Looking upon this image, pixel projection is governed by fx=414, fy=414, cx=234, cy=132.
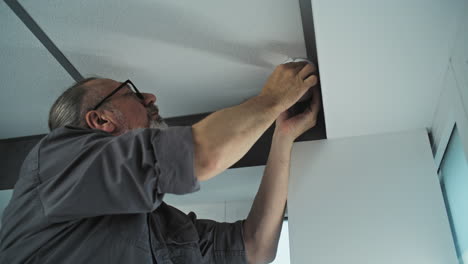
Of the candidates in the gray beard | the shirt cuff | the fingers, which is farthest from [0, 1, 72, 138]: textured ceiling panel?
the fingers

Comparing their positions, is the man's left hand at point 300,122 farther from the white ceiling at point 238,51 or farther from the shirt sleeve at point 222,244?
the shirt sleeve at point 222,244

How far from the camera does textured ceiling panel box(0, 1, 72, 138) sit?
128 centimetres

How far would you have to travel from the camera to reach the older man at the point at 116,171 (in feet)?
2.78

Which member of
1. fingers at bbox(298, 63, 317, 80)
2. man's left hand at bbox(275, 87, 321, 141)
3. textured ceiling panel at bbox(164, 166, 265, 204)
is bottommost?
textured ceiling panel at bbox(164, 166, 265, 204)

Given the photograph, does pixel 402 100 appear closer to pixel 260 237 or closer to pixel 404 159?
pixel 404 159

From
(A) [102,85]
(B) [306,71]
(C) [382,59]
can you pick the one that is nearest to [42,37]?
(A) [102,85]

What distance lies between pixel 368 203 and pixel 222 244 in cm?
49

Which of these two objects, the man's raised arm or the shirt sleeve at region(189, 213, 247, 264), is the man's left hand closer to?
the man's raised arm

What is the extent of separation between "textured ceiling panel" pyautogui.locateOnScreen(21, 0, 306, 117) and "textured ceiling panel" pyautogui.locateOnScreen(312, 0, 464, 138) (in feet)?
0.68

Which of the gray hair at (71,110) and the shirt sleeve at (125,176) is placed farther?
the gray hair at (71,110)

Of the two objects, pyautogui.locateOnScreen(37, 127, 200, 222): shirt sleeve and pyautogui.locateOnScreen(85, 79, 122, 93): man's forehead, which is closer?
pyautogui.locateOnScreen(37, 127, 200, 222): shirt sleeve

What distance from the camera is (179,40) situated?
4.13ft

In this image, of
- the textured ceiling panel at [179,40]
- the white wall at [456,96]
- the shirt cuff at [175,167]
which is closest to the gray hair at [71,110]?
the textured ceiling panel at [179,40]

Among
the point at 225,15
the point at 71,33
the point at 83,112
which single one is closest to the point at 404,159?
the point at 225,15
